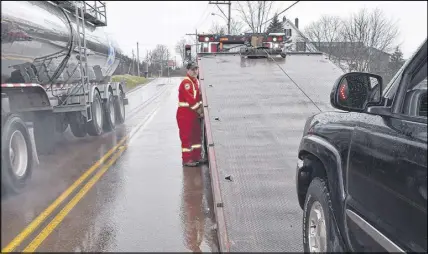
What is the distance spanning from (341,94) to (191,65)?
4480 millimetres

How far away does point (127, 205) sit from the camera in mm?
5043

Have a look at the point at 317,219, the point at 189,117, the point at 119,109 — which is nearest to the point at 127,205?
the point at 189,117

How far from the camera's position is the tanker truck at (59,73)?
4.89 metres

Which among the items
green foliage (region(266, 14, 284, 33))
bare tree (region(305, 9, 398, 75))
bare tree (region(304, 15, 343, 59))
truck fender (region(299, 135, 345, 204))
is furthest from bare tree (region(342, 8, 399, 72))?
bare tree (region(304, 15, 343, 59))

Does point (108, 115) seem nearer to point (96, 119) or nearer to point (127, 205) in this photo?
point (96, 119)

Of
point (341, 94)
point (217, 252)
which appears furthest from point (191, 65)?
point (341, 94)

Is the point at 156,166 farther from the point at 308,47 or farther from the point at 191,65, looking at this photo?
the point at 308,47

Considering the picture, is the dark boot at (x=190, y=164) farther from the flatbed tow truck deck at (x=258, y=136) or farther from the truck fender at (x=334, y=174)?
the truck fender at (x=334, y=174)

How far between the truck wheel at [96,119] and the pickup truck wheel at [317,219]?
7.49 m

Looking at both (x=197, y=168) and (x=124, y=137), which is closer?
(x=197, y=168)

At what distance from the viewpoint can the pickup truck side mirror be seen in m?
2.51

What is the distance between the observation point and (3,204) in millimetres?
1153

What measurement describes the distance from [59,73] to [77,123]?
1581 mm

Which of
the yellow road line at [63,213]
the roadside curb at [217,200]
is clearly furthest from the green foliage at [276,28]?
the roadside curb at [217,200]
